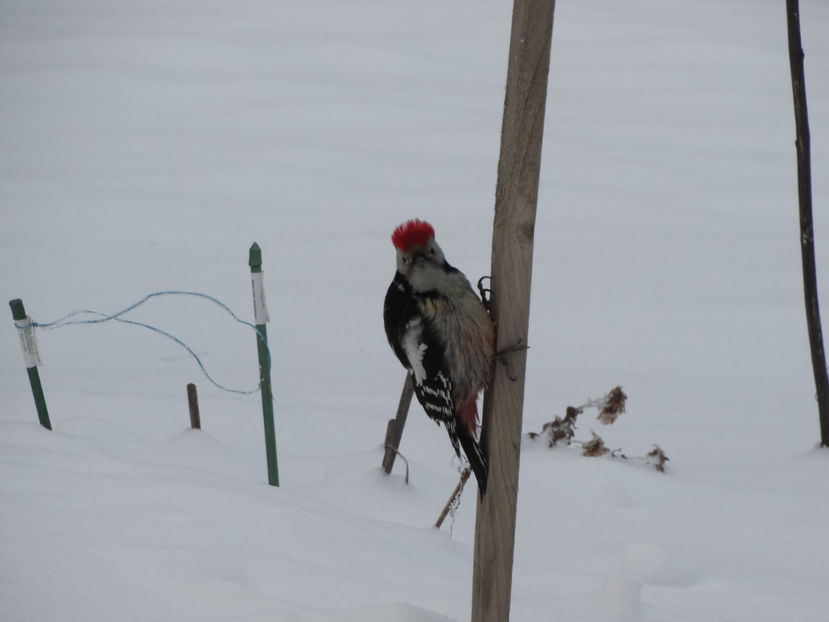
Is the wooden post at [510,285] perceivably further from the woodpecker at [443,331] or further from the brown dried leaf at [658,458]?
the brown dried leaf at [658,458]

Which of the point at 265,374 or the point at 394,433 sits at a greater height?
the point at 265,374

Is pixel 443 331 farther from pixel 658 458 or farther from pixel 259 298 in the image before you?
pixel 658 458

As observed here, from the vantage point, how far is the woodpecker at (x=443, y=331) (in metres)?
1.50

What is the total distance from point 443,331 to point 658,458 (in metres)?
1.90

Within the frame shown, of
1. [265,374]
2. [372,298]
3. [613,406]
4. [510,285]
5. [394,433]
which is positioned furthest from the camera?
[372,298]

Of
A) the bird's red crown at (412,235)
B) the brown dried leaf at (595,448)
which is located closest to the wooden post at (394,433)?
the brown dried leaf at (595,448)

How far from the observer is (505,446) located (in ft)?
4.92

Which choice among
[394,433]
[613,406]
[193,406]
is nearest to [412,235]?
[394,433]

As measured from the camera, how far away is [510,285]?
147 cm

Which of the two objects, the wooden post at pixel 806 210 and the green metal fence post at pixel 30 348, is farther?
the wooden post at pixel 806 210

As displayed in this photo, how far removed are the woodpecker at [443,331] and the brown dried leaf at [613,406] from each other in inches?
65.0

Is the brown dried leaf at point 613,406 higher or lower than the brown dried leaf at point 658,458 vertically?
higher

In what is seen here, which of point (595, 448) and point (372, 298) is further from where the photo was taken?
point (372, 298)

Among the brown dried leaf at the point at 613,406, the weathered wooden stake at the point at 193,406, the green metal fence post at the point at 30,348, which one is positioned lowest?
the brown dried leaf at the point at 613,406
